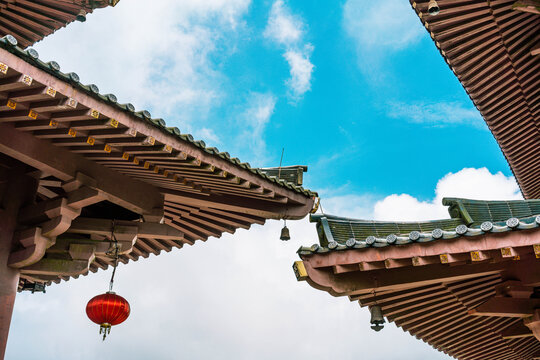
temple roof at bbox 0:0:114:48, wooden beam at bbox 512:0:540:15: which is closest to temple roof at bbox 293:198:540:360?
wooden beam at bbox 512:0:540:15

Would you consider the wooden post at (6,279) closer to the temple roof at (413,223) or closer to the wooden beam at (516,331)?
the temple roof at (413,223)

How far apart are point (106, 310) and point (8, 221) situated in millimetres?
1920

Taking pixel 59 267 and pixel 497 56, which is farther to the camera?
pixel 497 56

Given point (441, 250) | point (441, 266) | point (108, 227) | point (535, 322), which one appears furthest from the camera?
point (108, 227)

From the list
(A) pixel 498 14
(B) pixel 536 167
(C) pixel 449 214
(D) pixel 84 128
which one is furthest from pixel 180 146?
(B) pixel 536 167

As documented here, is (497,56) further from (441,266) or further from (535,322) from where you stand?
(535,322)

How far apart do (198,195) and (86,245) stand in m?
1.92

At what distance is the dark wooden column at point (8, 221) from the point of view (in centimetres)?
787

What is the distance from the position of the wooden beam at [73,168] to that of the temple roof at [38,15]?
3.03 meters

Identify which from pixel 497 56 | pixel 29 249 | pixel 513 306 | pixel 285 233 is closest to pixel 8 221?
pixel 29 249

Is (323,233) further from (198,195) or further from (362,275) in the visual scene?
(198,195)

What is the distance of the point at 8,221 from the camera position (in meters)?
8.42

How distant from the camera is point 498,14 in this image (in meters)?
8.88

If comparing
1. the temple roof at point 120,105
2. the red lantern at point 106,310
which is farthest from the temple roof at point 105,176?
the red lantern at point 106,310
